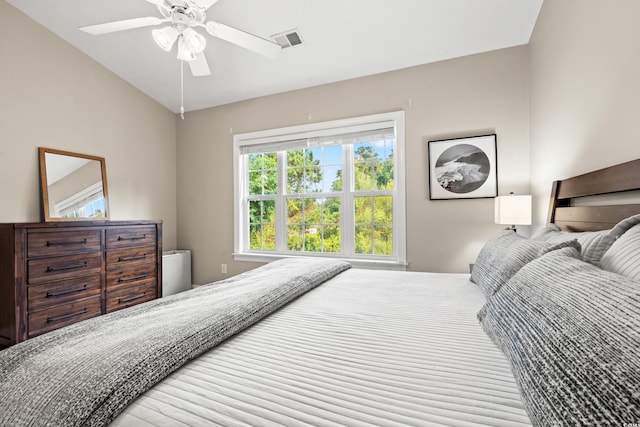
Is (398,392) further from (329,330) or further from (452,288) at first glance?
(452,288)

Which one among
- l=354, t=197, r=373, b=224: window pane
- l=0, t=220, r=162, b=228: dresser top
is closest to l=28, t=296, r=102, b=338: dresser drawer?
l=0, t=220, r=162, b=228: dresser top

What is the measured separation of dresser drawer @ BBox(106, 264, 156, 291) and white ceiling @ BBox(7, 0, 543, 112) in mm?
2155

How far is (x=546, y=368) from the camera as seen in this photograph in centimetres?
52

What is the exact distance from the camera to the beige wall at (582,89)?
124cm

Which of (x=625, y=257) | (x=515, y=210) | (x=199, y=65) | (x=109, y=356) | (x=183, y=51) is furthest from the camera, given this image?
(x=515, y=210)

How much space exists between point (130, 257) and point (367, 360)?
299 centimetres

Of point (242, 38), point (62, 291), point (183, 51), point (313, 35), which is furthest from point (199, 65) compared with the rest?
point (62, 291)

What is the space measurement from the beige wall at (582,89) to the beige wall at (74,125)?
13.5ft

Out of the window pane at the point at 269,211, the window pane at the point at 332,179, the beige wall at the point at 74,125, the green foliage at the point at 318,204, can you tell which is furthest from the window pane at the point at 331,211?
the beige wall at the point at 74,125

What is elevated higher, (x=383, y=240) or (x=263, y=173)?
(x=263, y=173)

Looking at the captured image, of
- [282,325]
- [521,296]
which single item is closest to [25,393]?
[282,325]

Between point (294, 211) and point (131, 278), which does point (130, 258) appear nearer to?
point (131, 278)

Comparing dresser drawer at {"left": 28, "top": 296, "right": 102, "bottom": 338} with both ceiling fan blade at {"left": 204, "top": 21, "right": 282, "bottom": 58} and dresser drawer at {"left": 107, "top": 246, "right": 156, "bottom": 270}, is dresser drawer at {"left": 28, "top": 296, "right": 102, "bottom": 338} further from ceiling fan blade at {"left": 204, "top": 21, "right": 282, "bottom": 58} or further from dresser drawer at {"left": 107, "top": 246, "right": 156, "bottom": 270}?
ceiling fan blade at {"left": 204, "top": 21, "right": 282, "bottom": 58}

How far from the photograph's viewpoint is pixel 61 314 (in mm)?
2471
